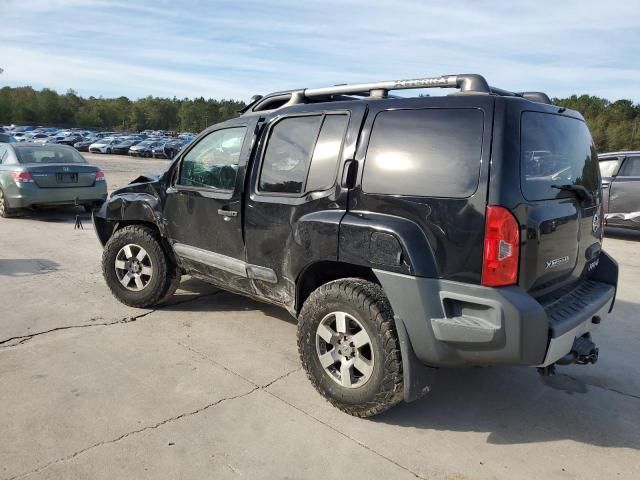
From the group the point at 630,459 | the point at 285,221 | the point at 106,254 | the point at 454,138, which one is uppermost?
the point at 454,138

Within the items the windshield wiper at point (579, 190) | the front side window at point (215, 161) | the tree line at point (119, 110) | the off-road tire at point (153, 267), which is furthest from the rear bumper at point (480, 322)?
the tree line at point (119, 110)

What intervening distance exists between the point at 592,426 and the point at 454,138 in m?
1.99

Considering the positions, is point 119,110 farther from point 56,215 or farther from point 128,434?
point 128,434

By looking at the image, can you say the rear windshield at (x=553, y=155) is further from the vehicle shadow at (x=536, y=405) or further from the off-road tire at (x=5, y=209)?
the off-road tire at (x=5, y=209)

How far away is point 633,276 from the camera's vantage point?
271 inches

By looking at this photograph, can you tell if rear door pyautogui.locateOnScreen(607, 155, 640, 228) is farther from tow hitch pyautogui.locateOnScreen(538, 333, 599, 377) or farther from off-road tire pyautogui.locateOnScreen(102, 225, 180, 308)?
off-road tire pyautogui.locateOnScreen(102, 225, 180, 308)

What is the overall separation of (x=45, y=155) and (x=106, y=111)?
12550 cm

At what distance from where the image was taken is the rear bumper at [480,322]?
2686mm

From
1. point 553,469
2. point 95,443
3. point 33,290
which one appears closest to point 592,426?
point 553,469

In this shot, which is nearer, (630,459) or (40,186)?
(630,459)

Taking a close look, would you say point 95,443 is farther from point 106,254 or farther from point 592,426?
point 592,426

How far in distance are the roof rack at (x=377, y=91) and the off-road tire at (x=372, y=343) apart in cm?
132

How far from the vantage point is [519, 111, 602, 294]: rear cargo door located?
2830 mm

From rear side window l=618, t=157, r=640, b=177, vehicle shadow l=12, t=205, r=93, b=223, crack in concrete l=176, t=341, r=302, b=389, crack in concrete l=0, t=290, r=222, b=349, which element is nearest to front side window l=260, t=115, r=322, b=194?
crack in concrete l=176, t=341, r=302, b=389
